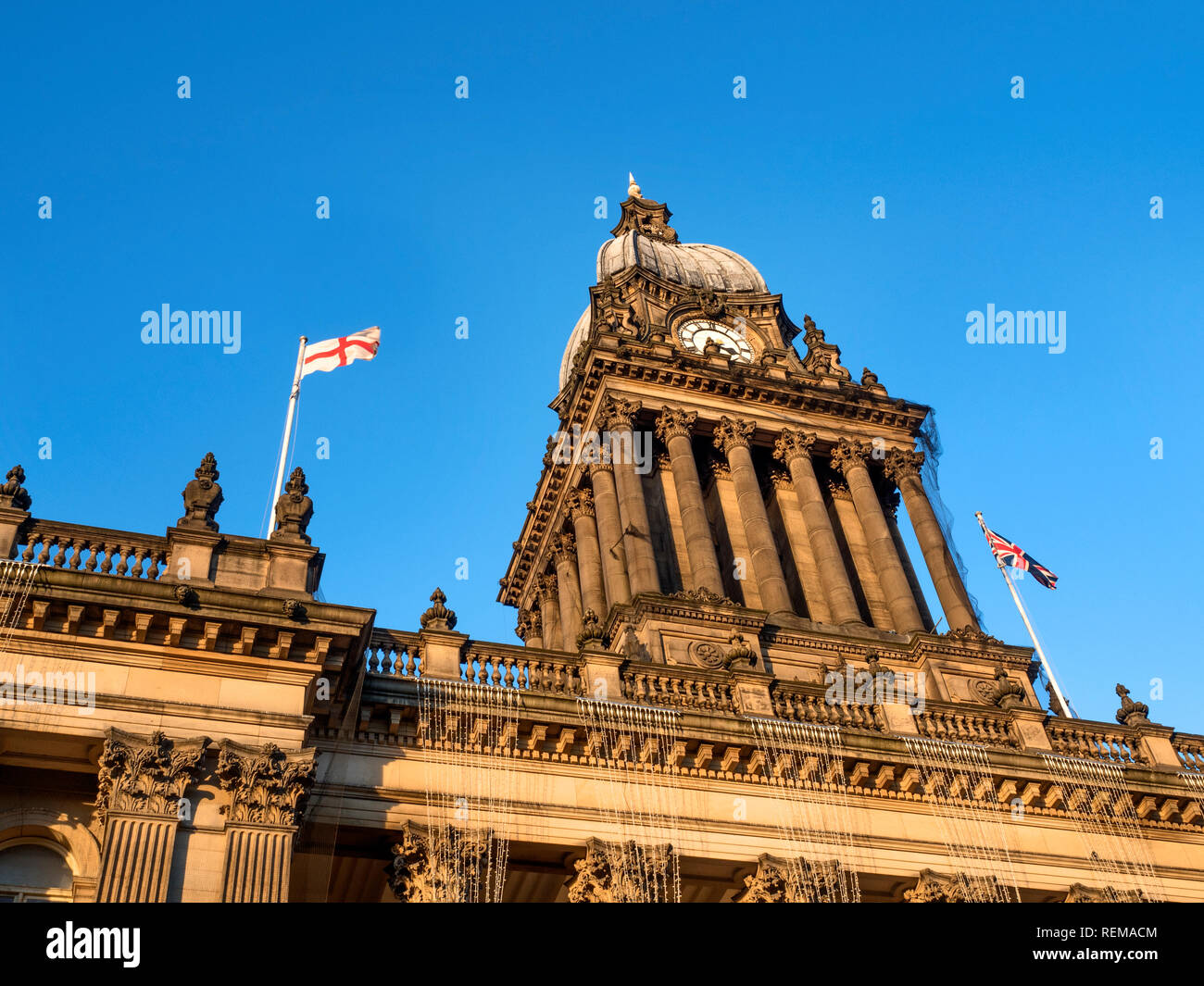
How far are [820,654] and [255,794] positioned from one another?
1834 cm

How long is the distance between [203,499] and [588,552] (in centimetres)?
1939

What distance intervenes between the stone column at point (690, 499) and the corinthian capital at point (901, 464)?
7.09 metres

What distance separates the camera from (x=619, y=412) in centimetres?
3812

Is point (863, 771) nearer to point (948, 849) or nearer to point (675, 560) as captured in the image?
point (948, 849)

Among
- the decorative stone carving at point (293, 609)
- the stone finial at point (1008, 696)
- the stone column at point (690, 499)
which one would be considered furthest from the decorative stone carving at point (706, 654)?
the decorative stone carving at point (293, 609)

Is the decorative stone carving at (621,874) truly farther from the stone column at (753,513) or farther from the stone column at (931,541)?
the stone column at (931,541)

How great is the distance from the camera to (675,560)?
35.8 m

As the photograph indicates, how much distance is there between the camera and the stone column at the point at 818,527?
115 feet

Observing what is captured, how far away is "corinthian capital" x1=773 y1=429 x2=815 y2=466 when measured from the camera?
39844mm

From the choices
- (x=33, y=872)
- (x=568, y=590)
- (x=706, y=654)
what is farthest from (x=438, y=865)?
(x=568, y=590)

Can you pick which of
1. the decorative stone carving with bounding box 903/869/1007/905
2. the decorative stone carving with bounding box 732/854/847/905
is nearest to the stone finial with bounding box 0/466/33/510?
the decorative stone carving with bounding box 732/854/847/905

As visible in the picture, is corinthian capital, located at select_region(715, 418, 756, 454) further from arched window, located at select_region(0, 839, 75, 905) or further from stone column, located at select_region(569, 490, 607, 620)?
arched window, located at select_region(0, 839, 75, 905)

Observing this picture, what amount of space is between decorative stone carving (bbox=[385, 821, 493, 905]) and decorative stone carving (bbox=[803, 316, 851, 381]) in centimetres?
2736

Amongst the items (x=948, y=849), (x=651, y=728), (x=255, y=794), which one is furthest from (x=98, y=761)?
(x=948, y=849)
